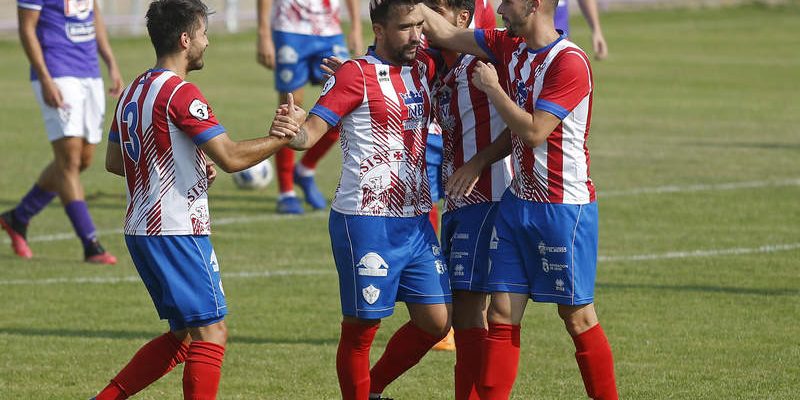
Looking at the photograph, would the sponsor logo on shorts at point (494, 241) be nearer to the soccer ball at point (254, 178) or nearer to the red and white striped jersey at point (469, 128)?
the red and white striped jersey at point (469, 128)

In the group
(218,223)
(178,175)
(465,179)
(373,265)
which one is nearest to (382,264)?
(373,265)

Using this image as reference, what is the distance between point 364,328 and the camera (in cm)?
596

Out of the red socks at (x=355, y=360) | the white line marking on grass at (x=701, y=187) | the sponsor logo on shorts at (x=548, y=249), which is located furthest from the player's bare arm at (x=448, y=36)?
the white line marking on grass at (x=701, y=187)

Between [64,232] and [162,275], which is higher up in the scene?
[162,275]

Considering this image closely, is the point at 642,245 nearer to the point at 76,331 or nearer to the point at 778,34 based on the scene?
the point at 76,331

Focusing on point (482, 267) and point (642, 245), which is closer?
point (482, 267)

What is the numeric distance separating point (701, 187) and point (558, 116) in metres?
7.79

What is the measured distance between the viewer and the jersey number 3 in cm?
562

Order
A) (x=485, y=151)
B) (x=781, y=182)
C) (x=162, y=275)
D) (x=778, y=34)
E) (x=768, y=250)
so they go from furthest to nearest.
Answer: (x=778, y=34), (x=781, y=182), (x=768, y=250), (x=485, y=151), (x=162, y=275)

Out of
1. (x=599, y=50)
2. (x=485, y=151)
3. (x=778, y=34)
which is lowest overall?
(x=778, y=34)

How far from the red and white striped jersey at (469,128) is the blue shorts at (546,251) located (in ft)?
1.06

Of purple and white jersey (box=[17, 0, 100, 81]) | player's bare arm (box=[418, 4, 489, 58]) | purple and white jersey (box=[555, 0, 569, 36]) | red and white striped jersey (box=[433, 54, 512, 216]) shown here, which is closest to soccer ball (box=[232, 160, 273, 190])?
purple and white jersey (box=[17, 0, 100, 81])

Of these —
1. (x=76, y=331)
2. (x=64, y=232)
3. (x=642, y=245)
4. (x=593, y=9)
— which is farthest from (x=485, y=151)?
(x=64, y=232)

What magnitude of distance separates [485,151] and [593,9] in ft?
17.7
